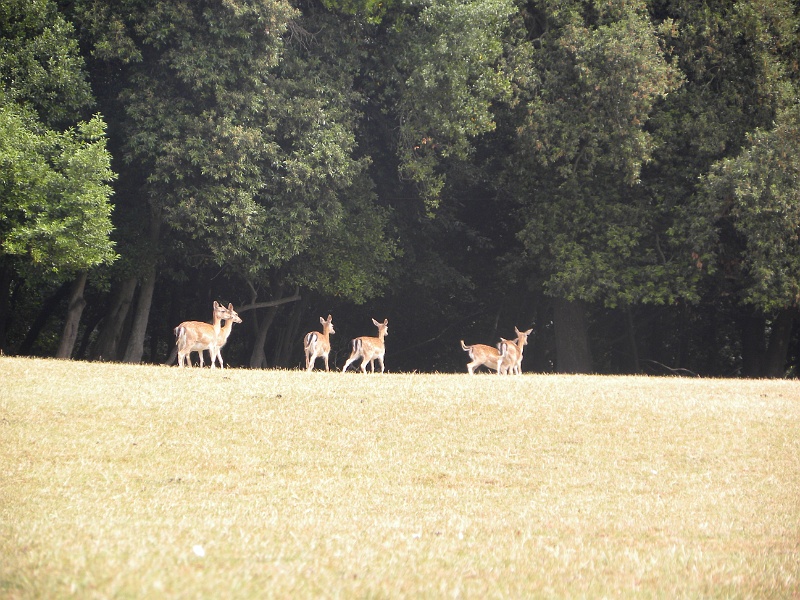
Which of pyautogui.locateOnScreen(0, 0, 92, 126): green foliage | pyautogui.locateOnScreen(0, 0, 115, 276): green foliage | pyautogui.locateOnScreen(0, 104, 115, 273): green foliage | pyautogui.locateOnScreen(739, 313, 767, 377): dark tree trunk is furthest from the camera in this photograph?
pyautogui.locateOnScreen(739, 313, 767, 377): dark tree trunk

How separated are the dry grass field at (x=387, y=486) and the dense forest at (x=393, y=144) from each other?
6.39 meters

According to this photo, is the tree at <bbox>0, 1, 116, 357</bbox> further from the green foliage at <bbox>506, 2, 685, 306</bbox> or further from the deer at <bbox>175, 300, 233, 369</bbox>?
the green foliage at <bbox>506, 2, 685, 306</bbox>

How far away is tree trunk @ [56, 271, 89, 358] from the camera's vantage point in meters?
27.2

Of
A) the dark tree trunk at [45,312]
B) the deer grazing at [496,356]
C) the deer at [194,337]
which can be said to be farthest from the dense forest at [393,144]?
the deer grazing at [496,356]

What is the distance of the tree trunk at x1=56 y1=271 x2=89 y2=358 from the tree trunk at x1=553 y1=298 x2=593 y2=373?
14.4m

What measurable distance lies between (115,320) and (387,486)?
19109mm

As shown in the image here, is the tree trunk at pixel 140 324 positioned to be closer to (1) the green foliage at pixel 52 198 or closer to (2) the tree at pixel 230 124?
(2) the tree at pixel 230 124

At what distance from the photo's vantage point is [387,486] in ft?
43.0

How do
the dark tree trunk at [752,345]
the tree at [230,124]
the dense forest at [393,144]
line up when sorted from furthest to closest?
1. the dark tree trunk at [752,345]
2. the tree at [230,124]
3. the dense forest at [393,144]

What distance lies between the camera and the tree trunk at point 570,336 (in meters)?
32.6

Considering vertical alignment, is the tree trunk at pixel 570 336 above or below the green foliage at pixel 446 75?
below

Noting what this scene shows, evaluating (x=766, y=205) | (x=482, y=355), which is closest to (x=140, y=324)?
(x=482, y=355)

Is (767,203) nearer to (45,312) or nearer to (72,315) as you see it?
(72,315)

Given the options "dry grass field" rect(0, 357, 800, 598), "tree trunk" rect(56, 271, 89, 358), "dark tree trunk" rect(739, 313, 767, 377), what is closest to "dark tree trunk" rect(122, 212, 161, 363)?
"tree trunk" rect(56, 271, 89, 358)
